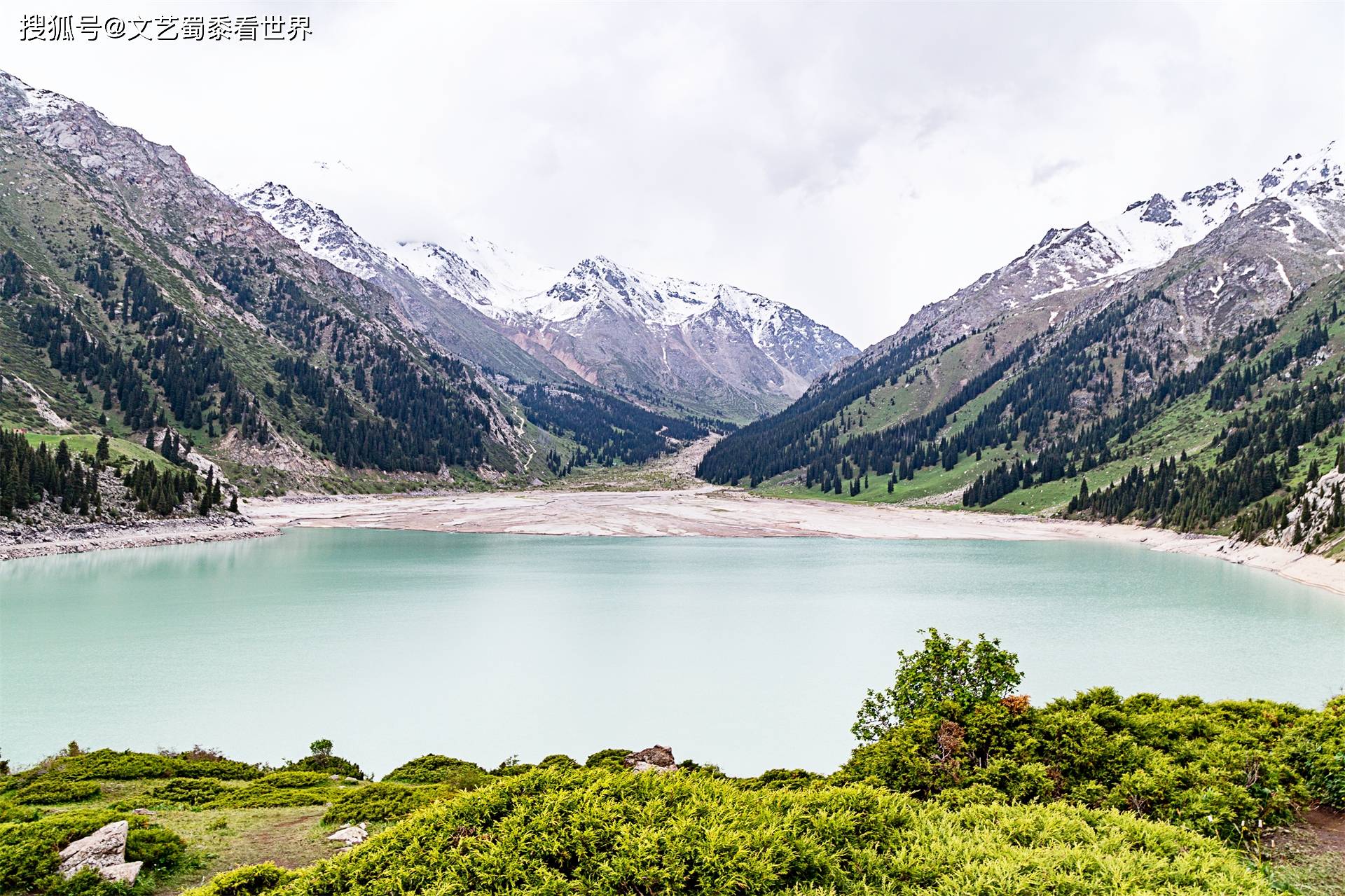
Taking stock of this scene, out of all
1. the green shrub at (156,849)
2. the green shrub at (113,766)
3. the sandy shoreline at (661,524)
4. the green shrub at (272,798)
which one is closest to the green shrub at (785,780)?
the green shrub at (272,798)

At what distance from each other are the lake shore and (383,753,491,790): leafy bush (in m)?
83.1

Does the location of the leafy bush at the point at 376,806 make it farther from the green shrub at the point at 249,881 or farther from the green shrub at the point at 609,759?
the green shrub at the point at 609,759

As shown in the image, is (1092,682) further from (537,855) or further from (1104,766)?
(537,855)

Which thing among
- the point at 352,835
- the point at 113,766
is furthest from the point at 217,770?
the point at 352,835

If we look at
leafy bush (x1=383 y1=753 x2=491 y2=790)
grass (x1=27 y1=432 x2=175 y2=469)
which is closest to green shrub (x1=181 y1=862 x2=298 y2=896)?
leafy bush (x1=383 y1=753 x2=491 y2=790)

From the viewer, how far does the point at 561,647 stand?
40062mm

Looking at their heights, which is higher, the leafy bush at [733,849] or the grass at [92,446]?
the grass at [92,446]

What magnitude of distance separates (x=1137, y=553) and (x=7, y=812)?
10607 cm

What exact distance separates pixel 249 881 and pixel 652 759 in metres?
12.3

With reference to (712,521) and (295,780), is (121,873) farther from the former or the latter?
(712,521)

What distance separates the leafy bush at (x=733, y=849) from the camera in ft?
24.5

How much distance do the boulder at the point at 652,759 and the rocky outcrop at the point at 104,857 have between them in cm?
1068

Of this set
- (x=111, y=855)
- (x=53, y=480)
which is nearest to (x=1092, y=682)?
(x=111, y=855)

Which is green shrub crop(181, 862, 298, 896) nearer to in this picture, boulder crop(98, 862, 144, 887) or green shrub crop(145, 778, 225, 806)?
boulder crop(98, 862, 144, 887)
